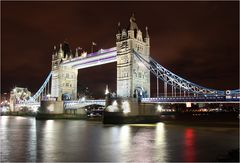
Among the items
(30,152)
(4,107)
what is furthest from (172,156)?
(4,107)

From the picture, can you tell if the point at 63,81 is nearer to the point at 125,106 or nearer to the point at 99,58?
the point at 99,58

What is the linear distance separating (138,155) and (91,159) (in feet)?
6.24

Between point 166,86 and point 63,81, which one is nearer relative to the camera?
point 166,86

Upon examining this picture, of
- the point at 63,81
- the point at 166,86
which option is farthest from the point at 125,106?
the point at 63,81

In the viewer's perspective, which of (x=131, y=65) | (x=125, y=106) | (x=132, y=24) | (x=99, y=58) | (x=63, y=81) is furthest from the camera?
(x=63, y=81)

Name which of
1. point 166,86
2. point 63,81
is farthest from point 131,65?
point 63,81

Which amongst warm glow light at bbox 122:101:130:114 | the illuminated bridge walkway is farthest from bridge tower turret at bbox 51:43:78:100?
warm glow light at bbox 122:101:130:114

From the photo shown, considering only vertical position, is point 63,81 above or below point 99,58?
below

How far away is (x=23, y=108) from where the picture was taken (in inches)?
2970

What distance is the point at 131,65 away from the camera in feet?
116

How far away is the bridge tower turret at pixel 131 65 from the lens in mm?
35250

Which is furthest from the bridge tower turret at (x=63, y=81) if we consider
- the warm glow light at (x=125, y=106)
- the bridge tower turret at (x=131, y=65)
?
the warm glow light at (x=125, y=106)

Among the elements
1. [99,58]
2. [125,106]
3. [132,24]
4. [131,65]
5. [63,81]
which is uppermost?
[132,24]

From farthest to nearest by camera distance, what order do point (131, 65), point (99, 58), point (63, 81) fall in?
point (63, 81) → point (99, 58) → point (131, 65)
